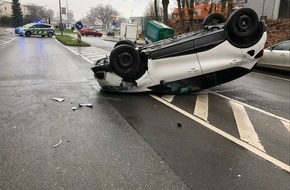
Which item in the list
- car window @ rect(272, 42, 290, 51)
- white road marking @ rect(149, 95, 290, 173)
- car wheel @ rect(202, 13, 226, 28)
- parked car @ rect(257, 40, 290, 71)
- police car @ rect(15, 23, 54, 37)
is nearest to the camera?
white road marking @ rect(149, 95, 290, 173)

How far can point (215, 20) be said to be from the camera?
860 cm

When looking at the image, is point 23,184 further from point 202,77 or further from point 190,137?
point 202,77

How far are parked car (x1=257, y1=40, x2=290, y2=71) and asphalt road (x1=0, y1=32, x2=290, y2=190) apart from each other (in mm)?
4776

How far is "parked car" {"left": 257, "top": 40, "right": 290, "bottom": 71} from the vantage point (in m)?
11.3

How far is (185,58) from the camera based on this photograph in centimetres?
670

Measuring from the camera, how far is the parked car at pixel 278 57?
11.3 meters

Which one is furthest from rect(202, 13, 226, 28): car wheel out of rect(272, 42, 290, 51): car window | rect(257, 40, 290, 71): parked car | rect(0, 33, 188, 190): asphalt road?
rect(272, 42, 290, 51): car window

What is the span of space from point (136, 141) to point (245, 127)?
2163 millimetres

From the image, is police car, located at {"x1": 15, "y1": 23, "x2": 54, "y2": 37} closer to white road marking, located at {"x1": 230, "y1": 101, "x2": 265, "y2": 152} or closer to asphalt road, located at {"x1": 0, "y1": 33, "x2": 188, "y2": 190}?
asphalt road, located at {"x1": 0, "y1": 33, "x2": 188, "y2": 190}

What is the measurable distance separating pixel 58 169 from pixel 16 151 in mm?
758

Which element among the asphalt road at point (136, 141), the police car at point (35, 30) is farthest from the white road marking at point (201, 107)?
the police car at point (35, 30)

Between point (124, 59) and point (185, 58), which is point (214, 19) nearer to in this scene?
point (185, 58)

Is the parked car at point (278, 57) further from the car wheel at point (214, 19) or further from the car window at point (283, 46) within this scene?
the car wheel at point (214, 19)

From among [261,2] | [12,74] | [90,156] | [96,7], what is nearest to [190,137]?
[90,156]
